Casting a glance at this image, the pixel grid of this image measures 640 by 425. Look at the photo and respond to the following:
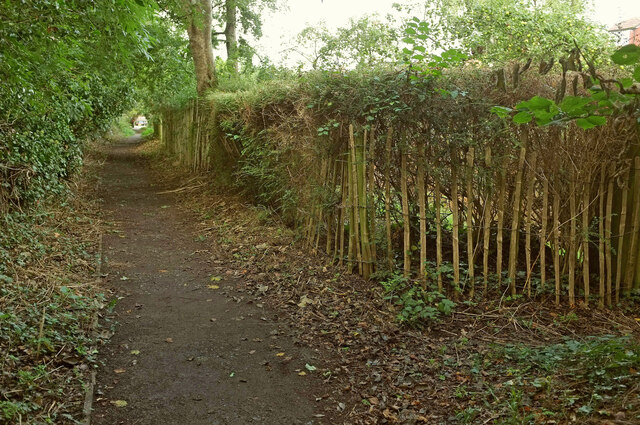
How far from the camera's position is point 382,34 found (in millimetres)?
13062

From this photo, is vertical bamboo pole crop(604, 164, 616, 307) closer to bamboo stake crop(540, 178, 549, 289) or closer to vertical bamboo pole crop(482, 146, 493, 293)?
bamboo stake crop(540, 178, 549, 289)

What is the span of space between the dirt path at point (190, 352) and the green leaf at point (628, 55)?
314 centimetres

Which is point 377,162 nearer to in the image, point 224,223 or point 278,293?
point 278,293

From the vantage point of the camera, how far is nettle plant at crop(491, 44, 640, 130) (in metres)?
1.97

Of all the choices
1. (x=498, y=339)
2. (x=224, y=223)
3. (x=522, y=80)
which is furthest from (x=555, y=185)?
(x=224, y=223)

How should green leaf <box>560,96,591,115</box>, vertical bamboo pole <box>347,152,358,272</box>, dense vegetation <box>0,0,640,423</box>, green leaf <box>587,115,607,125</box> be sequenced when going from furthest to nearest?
vertical bamboo pole <box>347,152,358,272</box>
dense vegetation <box>0,0,640,423</box>
green leaf <box>587,115,607,125</box>
green leaf <box>560,96,591,115</box>

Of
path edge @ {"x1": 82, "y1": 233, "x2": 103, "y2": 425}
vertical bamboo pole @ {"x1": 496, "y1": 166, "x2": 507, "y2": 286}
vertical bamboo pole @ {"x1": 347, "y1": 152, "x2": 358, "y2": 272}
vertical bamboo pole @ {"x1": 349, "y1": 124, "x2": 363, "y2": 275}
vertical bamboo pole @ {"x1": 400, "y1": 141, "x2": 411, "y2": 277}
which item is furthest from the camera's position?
vertical bamboo pole @ {"x1": 347, "y1": 152, "x2": 358, "y2": 272}

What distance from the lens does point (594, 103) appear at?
2207 millimetres

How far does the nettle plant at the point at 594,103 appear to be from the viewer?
1971mm

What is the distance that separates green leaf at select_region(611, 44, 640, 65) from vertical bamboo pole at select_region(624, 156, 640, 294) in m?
3.97

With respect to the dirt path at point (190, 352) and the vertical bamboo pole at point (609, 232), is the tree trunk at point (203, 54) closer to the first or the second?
the dirt path at point (190, 352)

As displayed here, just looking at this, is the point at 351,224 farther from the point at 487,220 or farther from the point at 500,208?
the point at 500,208

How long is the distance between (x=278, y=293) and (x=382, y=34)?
361 inches

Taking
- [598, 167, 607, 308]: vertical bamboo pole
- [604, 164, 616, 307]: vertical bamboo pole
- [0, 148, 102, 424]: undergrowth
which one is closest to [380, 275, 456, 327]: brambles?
[598, 167, 607, 308]: vertical bamboo pole
